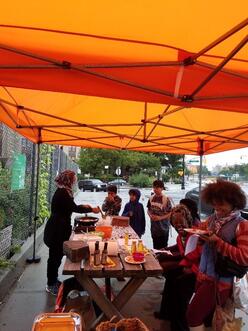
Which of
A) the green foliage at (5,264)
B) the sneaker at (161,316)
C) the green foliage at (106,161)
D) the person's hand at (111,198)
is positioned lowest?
the sneaker at (161,316)

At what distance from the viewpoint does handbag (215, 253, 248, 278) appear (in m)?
2.60

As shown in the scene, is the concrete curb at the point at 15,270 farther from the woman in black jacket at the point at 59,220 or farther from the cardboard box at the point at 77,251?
the cardboard box at the point at 77,251

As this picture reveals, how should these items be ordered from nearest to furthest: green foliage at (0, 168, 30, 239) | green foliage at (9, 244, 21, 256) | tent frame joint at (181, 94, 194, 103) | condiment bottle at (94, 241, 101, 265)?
tent frame joint at (181, 94, 194, 103), condiment bottle at (94, 241, 101, 265), green foliage at (0, 168, 30, 239), green foliage at (9, 244, 21, 256)

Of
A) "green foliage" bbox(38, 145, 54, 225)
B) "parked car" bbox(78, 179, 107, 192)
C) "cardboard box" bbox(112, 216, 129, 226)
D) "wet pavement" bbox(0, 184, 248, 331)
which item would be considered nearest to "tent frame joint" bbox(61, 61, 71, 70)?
"wet pavement" bbox(0, 184, 248, 331)

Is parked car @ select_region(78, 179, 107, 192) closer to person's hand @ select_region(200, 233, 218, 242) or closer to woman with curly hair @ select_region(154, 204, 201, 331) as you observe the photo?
woman with curly hair @ select_region(154, 204, 201, 331)

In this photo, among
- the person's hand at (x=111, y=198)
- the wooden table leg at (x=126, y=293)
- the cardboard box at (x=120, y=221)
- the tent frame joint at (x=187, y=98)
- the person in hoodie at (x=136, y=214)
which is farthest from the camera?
the person's hand at (x=111, y=198)

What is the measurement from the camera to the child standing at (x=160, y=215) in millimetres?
5773

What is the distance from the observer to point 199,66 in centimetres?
229

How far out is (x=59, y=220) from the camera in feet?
15.2

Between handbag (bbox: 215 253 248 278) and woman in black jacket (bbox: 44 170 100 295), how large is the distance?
94.1 inches

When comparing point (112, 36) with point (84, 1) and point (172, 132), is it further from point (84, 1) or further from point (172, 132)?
point (172, 132)

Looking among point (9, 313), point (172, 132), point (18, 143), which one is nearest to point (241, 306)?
point (9, 313)

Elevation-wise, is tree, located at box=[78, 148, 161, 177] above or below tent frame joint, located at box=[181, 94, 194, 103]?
above

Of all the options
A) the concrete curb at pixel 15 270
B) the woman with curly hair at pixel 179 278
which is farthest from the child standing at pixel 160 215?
the concrete curb at pixel 15 270
